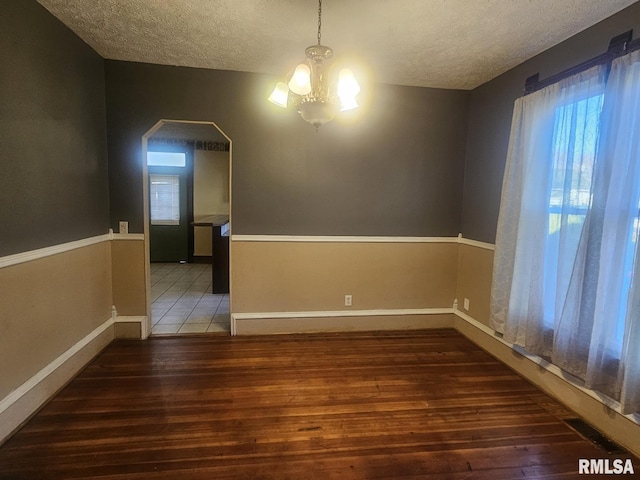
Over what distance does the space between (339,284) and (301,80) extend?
220 cm

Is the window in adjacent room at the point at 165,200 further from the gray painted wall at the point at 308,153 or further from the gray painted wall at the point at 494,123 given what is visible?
the gray painted wall at the point at 494,123

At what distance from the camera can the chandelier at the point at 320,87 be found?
1.82 m

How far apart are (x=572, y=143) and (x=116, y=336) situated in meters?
4.16

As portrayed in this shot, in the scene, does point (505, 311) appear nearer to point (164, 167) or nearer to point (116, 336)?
point (116, 336)

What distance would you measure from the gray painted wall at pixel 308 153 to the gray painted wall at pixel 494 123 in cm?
15

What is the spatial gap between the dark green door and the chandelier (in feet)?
19.2

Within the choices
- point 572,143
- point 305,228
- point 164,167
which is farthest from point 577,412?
point 164,167

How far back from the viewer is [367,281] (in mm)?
3553

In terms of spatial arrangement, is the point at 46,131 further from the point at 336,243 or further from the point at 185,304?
the point at 185,304

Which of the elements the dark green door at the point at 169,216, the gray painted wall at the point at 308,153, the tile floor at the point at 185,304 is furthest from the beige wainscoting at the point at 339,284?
the dark green door at the point at 169,216

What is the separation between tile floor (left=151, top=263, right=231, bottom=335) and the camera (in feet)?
11.7

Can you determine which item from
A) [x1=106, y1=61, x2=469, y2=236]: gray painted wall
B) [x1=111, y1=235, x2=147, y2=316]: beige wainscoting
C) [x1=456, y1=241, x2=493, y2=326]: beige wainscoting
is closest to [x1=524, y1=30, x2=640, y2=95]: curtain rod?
[x1=106, y1=61, x2=469, y2=236]: gray painted wall

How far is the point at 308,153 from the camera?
10.9ft

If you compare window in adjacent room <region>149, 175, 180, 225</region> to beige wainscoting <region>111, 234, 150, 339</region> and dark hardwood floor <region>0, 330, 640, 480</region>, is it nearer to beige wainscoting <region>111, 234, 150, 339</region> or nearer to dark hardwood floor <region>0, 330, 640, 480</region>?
beige wainscoting <region>111, 234, 150, 339</region>
